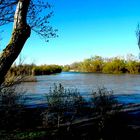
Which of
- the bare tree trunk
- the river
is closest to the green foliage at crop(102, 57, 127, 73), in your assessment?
the river

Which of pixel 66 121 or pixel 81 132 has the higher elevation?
pixel 66 121

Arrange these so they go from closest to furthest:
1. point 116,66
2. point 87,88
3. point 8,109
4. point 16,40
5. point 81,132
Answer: point 16,40
point 81,132
point 8,109
point 87,88
point 116,66

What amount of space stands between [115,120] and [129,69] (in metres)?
93.4

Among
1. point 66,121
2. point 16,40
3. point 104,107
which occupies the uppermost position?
point 16,40

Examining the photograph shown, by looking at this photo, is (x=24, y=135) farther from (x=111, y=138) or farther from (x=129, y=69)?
(x=129, y=69)

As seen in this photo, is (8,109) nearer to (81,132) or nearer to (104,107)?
(81,132)

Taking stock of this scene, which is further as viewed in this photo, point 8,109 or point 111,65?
point 111,65

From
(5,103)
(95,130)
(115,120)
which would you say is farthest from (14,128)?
(115,120)

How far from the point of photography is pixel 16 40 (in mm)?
5500

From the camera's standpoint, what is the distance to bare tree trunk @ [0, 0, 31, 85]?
5.33 meters

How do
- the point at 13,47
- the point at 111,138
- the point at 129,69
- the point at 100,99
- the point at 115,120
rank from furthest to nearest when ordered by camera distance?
the point at 129,69, the point at 100,99, the point at 115,120, the point at 111,138, the point at 13,47

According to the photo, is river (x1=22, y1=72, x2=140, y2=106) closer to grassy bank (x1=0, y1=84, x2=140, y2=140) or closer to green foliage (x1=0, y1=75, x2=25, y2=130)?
green foliage (x1=0, y1=75, x2=25, y2=130)

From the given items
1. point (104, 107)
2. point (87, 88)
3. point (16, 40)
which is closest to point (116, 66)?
point (87, 88)

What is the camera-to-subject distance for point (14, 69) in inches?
398
